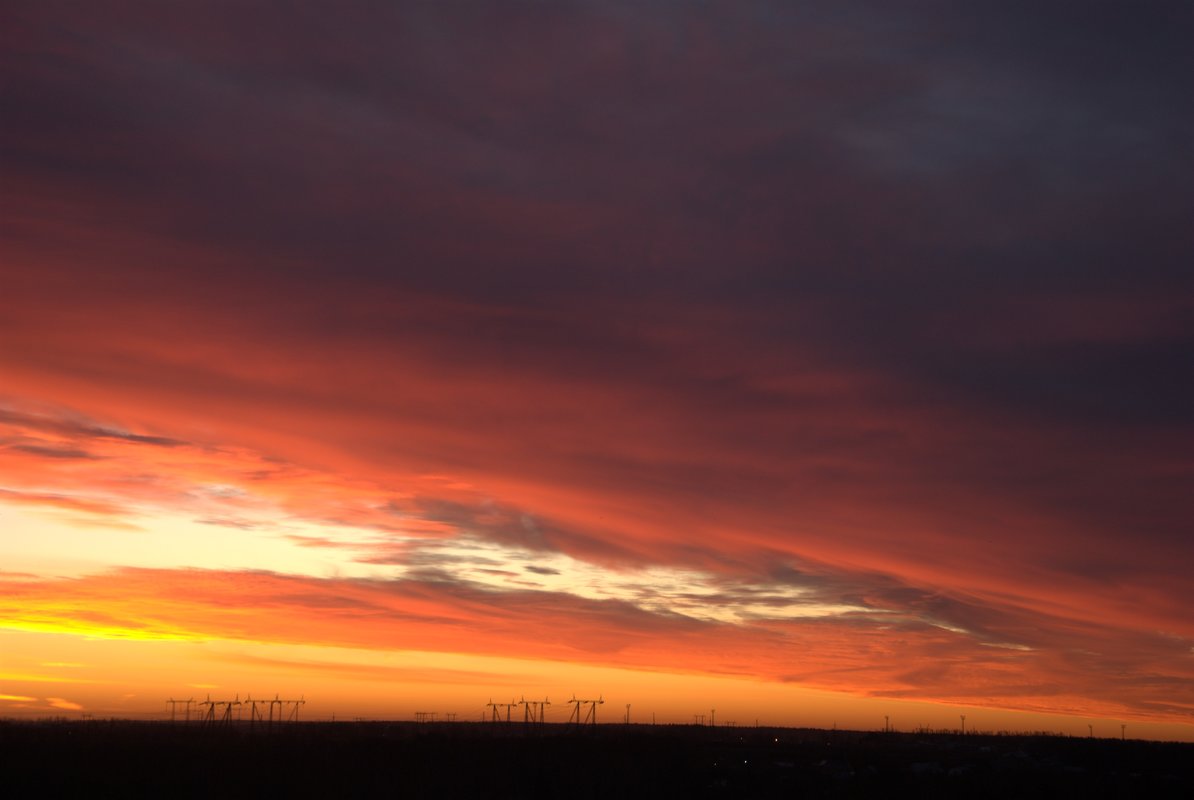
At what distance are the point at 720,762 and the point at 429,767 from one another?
1896cm

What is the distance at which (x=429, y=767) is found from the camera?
59.7 m

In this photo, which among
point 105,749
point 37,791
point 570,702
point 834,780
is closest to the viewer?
point 37,791

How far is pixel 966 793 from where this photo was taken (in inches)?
2096

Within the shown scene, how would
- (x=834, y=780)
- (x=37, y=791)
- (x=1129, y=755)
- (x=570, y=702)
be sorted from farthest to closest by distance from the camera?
(x=570, y=702) → (x=1129, y=755) → (x=834, y=780) → (x=37, y=791)

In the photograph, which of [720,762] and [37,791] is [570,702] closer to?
[720,762]

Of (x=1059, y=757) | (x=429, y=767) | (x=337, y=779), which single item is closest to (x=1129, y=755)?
(x=1059, y=757)

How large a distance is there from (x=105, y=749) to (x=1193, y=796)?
6412 cm

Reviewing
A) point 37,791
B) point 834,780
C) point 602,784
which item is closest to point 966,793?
point 834,780

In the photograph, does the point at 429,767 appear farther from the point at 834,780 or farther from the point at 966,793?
the point at 966,793

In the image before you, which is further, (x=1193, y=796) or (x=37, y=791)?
(x=1193, y=796)

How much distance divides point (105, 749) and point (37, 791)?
14.1m

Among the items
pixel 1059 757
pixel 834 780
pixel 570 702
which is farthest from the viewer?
pixel 570 702

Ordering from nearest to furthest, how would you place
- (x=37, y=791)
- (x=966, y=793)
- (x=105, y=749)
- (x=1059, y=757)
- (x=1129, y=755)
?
(x=37, y=791) < (x=966, y=793) < (x=105, y=749) < (x=1059, y=757) < (x=1129, y=755)

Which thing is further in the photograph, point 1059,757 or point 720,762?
point 1059,757
